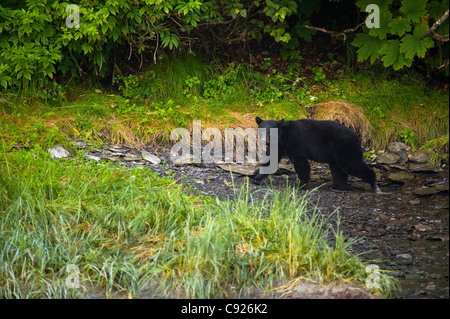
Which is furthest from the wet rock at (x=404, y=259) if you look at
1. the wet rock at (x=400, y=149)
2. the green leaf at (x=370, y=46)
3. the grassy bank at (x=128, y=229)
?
the green leaf at (x=370, y=46)

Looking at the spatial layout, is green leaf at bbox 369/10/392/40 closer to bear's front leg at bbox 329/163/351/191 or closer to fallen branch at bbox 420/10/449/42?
fallen branch at bbox 420/10/449/42

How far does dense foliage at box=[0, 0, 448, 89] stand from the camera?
7.16 metres

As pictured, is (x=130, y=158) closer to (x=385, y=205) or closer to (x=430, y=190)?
(x=385, y=205)

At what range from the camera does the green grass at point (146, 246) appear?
4.32 meters

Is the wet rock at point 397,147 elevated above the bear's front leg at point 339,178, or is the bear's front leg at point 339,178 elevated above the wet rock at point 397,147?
the wet rock at point 397,147

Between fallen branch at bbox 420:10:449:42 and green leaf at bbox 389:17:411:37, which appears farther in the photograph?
green leaf at bbox 389:17:411:37

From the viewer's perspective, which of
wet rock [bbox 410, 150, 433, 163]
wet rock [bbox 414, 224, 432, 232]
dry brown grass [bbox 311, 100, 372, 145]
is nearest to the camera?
wet rock [bbox 414, 224, 432, 232]

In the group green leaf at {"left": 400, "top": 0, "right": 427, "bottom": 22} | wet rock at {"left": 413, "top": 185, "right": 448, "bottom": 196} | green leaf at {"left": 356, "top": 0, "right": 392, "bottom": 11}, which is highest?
green leaf at {"left": 356, "top": 0, "right": 392, "bottom": 11}

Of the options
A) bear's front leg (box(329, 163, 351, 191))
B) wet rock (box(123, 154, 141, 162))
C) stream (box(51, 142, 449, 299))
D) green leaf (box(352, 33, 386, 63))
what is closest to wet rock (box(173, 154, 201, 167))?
stream (box(51, 142, 449, 299))

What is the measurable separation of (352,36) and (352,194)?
3888 millimetres

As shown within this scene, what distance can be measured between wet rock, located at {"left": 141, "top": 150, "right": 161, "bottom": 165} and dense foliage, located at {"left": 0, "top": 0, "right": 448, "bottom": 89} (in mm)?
1616

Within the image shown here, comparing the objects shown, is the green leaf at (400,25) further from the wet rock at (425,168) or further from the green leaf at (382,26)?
the wet rock at (425,168)

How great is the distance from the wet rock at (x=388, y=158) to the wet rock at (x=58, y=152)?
4.33 metres

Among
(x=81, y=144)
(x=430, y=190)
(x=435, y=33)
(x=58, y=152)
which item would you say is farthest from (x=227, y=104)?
(x=430, y=190)
